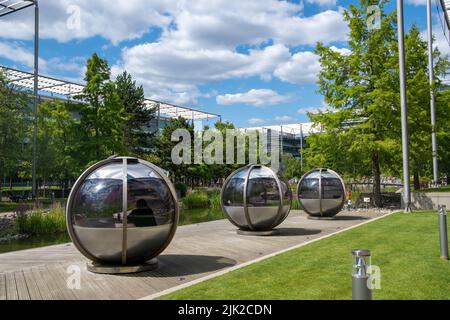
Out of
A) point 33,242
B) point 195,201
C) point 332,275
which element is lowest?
point 33,242

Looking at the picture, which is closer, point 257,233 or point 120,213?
point 120,213

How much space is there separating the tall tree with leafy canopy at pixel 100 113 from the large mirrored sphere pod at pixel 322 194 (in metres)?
16.7

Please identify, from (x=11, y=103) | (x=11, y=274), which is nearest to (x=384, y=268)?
(x=11, y=274)

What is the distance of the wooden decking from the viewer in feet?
23.7

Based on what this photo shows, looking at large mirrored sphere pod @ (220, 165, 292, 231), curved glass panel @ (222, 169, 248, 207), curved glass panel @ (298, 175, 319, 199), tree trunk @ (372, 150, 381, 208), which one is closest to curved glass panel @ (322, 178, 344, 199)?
curved glass panel @ (298, 175, 319, 199)

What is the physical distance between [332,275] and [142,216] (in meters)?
3.72

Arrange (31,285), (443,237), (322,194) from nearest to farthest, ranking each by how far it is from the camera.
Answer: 1. (31,285)
2. (443,237)
3. (322,194)

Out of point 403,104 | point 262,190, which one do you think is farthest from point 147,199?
point 403,104

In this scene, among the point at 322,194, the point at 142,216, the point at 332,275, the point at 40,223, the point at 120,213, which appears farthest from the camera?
the point at 322,194

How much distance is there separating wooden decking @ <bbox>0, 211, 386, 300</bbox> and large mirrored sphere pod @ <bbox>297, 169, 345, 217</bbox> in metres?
2.83

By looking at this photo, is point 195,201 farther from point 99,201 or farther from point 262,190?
point 99,201

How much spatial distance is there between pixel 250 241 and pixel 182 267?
3839 mm

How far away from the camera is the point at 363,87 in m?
23.4
